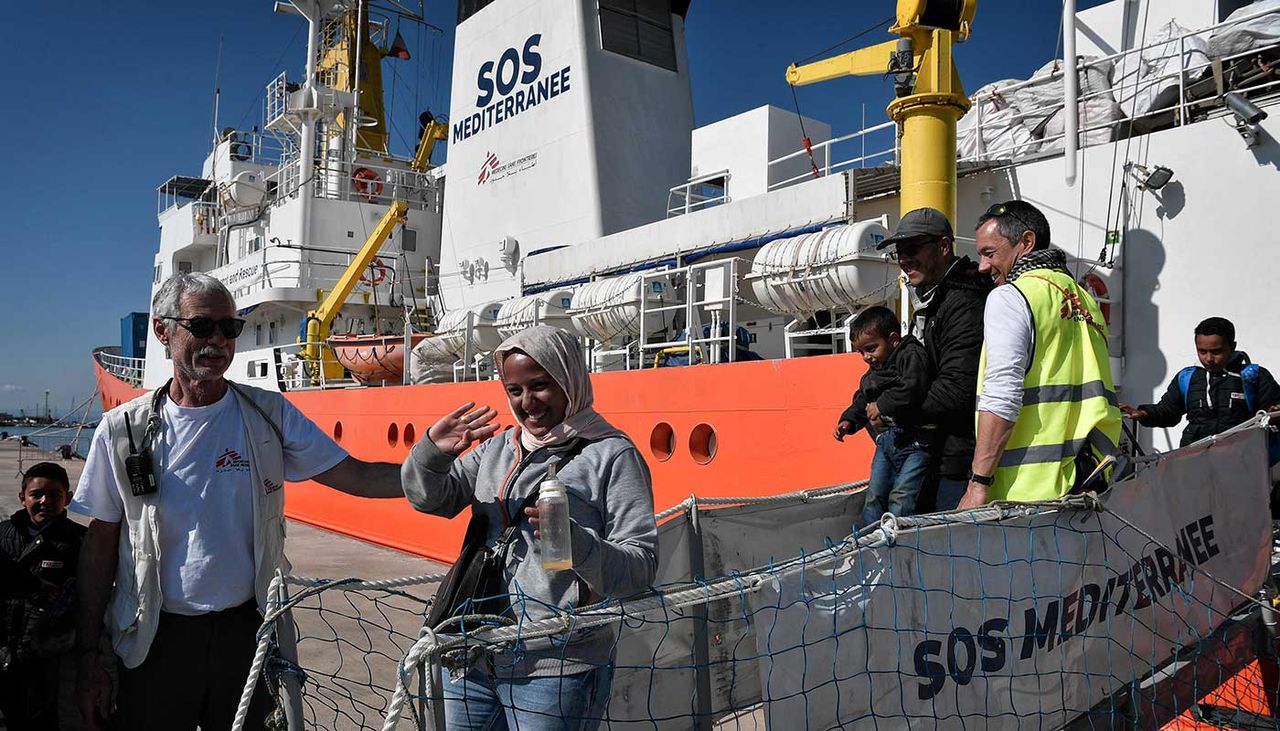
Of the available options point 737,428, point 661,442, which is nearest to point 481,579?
point 737,428

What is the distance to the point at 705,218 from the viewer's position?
7.93m

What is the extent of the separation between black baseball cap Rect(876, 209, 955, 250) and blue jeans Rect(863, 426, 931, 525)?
71 cm

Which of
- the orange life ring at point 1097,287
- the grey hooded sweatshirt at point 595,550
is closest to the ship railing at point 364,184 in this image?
the orange life ring at point 1097,287

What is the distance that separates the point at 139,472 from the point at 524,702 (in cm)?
115

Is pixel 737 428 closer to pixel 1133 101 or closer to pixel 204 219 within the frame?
pixel 1133 101

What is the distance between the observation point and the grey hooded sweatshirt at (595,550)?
1.81 m

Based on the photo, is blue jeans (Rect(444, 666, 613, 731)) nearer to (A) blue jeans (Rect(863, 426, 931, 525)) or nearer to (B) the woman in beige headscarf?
(B) the woman in beige headscarf

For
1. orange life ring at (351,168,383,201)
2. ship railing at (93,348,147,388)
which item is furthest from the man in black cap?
ship railing at (93,348,147,388)

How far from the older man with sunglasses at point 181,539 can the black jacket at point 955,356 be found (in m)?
2.08

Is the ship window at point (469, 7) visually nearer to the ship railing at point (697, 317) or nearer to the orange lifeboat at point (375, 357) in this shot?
the orange lifeboat at point (375, 357)

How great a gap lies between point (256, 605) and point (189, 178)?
21.6m

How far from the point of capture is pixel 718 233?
7816mm

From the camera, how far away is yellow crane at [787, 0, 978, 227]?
209 inches

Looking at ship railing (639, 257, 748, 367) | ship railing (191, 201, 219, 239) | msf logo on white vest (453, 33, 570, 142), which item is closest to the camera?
ship railing (639, 257, 748, 367)
